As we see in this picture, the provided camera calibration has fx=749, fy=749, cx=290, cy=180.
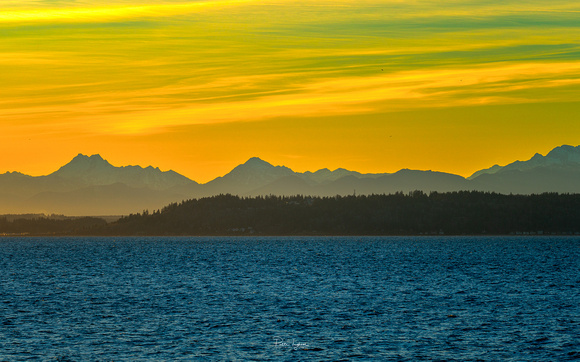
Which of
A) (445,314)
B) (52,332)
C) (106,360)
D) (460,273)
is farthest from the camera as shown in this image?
(460,273)

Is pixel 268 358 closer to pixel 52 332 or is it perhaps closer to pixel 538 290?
pixel 52 332

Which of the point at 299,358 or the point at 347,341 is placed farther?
the point at 347,341

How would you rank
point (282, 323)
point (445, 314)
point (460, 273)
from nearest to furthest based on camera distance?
point (282, 323) → point (445, 314) → point (460, 273)

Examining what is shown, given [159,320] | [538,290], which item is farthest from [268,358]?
[538,290]

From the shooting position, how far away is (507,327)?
231 feet

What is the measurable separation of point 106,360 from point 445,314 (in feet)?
128

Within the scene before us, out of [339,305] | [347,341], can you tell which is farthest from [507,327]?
[339,305]

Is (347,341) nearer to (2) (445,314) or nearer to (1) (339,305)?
(2) (445,314)

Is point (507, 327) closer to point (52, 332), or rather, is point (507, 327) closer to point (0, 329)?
point (52, 332)

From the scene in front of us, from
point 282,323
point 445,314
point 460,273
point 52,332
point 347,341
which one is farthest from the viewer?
point 460,273

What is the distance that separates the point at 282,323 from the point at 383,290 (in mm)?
37280

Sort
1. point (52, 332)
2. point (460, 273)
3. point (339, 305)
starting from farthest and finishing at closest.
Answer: point (460, 273)
point (339, 305)
point (52, 332)

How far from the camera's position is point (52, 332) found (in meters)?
67.2

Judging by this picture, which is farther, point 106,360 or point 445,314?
point 445,314
